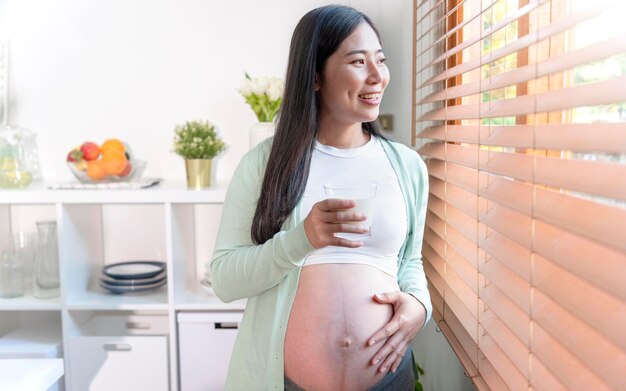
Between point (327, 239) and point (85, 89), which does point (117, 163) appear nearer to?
point (85, 89)

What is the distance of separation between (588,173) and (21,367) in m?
1.18

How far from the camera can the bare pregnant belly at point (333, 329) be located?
145 centimetres

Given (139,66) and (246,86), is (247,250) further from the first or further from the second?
(139,66)

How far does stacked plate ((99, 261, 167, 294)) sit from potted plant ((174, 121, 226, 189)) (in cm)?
41

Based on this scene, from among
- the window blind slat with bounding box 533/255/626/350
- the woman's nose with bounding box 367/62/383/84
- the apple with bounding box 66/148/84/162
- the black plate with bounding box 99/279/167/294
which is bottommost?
the black plate with bounding box 99/279/167/294

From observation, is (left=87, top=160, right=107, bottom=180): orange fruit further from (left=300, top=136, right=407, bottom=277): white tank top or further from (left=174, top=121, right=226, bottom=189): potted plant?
(left=300, top=136, right=407, bottom=277): white tank top

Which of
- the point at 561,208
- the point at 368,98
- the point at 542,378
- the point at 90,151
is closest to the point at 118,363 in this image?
the point at 90,151

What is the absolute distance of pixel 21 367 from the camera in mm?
1407

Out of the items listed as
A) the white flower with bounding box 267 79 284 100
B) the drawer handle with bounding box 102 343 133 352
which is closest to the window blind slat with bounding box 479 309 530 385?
the white flower with bounding box 267 79 284 100

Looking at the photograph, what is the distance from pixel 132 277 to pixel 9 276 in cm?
47

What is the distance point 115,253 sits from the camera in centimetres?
283

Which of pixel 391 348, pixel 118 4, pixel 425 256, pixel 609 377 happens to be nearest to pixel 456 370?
pixel 425 256

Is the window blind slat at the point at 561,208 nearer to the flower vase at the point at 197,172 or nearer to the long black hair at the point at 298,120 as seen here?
the long black hair at the point at 298,120

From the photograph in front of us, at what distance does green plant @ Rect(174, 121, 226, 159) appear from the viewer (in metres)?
2.51
